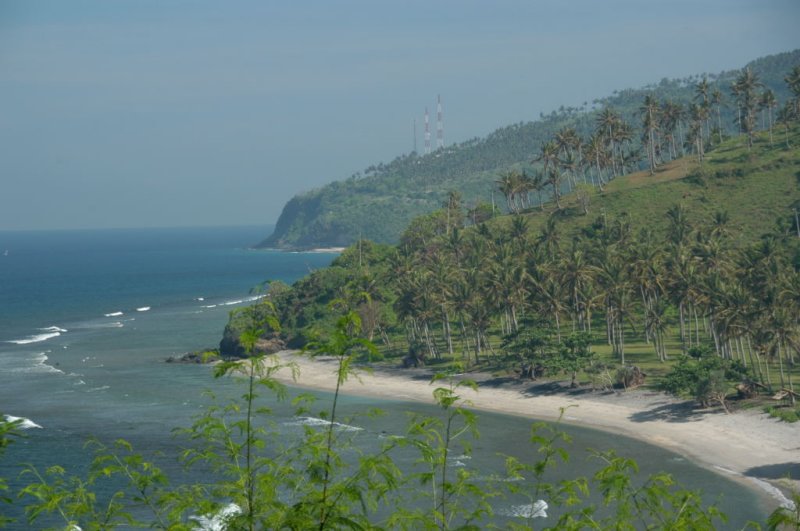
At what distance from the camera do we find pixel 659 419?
79312 millimetres

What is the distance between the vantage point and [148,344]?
133m

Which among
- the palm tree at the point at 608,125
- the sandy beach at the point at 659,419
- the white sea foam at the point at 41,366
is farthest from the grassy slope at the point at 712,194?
the white sea foam at the point at 41,366

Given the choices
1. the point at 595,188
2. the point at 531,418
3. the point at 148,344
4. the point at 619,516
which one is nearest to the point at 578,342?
the point at 531,418

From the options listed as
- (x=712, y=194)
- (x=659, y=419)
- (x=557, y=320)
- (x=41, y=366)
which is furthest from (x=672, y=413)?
(x=712, y=194)

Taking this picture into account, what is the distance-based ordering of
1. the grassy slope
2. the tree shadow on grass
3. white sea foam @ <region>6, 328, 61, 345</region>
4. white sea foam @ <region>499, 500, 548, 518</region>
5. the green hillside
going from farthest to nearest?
the grassy slope → white sea foam @ <region>6, 328, 61, 345</region> → the green hillside → the tree shadow on grass → white sea foam @ <region>499, 500, 548, 518</region>

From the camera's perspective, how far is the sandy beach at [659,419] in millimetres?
65812

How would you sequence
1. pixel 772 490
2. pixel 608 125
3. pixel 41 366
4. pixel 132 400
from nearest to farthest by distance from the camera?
pixel 772 490, pixel 132 400, pixel 41 366, pixel 608 125

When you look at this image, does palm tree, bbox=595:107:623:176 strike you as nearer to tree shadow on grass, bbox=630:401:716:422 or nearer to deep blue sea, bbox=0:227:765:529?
deep blue sea, bbox=0:227:765:529

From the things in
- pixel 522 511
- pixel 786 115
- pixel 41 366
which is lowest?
pixel 522 511

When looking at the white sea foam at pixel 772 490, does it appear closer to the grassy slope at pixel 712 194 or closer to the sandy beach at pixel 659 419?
the sandy beach at pixel 659 419

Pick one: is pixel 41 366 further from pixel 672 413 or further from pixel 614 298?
pixel 672 413

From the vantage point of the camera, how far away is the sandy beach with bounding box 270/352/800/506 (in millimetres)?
65812

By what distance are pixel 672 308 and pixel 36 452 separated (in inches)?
3128

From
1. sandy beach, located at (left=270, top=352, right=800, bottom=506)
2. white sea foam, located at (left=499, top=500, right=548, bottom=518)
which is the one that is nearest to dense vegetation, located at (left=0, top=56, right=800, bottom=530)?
white sea foam, located at (left=499, top=500, right=548, bottom=518)
